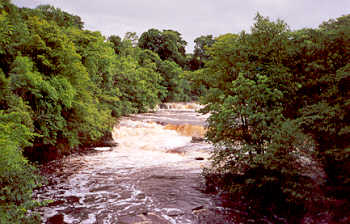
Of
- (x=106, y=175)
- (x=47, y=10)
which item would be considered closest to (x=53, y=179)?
(x=106, y=175)

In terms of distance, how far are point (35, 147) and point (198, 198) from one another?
7.34 metres

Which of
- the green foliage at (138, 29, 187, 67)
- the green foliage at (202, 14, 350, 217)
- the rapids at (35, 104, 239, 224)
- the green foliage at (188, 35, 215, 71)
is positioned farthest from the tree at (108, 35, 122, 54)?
the green foliage at (202, 14, 350, 217)

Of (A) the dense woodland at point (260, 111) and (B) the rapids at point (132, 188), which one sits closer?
(A) the dense woodland at point (260, 111)

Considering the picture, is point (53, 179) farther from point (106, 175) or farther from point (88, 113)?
point (88, 113)

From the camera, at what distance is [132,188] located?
28.5ft

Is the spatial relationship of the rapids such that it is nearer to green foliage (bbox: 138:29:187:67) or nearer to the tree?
the tree

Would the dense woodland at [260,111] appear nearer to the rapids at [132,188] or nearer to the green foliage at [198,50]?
the rapids at [132,188]

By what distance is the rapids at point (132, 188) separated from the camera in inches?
256

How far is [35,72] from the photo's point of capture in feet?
30.2

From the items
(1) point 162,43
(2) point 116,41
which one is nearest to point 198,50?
(1) point 162,43

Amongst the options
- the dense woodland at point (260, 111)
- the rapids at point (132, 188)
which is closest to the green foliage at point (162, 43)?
the rapids at point (132, 188)

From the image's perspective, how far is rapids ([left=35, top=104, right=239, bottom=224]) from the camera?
6.50 m

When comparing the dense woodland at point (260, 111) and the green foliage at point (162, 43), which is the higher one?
the green foliage at point (162, 43)

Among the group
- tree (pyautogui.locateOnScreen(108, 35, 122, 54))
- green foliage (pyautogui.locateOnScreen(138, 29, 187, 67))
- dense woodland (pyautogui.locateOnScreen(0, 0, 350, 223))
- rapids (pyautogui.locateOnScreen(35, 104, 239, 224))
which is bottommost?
rapids (pyautogui.locateOnScreen(35, 104, 239, 224))
